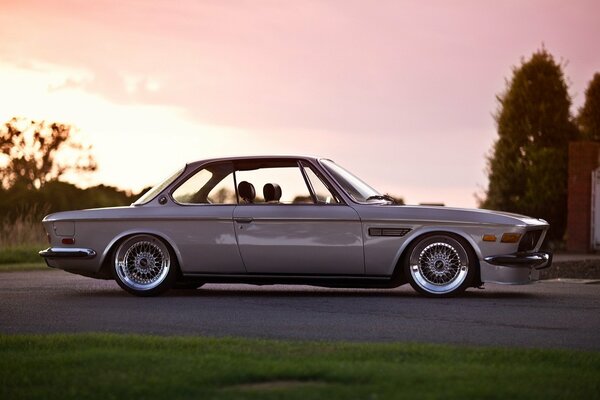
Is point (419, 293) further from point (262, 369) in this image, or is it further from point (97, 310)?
point (262, 369)

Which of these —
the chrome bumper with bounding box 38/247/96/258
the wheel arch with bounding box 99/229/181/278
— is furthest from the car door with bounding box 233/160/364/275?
the chrome bumper with bounding box 38/247/96/258

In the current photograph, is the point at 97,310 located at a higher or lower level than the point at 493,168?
lower

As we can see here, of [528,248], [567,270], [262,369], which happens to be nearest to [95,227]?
[528,248]

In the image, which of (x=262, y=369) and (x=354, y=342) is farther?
(x=354, y=342)

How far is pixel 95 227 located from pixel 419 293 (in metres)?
3.83

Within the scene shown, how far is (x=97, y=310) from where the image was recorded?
11.7 metres

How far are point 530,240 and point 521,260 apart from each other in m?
0.44

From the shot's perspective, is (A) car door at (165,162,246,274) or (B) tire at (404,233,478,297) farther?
(A) car door at (165,162,246,274)

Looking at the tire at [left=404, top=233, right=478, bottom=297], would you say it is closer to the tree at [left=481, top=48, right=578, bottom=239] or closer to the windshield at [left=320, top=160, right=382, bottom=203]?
the windshield at [left=320, top=160, right=382, bottom=203]

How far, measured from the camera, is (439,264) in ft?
41.9

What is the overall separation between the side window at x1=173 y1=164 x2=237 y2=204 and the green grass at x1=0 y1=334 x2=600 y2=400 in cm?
447

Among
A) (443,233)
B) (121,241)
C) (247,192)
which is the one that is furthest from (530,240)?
(121,241)

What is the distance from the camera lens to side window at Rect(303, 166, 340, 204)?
1298 centimetres

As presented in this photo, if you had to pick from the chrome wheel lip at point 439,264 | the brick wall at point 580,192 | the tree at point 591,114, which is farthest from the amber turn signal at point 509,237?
the tree at point 591,114
